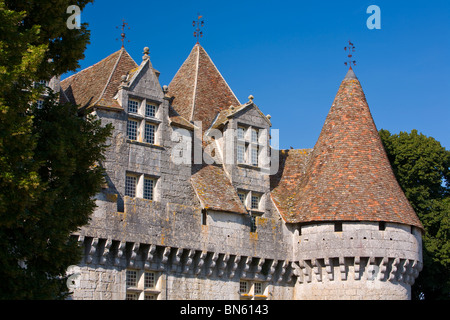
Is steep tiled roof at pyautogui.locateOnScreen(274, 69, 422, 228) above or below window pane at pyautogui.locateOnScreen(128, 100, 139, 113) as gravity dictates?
below

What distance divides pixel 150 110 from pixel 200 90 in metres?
4.35

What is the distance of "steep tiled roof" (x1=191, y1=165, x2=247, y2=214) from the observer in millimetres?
27750

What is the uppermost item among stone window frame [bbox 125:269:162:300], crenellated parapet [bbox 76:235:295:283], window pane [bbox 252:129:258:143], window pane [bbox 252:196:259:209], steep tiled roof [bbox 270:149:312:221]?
window pane [bbox 252:129:258:143]

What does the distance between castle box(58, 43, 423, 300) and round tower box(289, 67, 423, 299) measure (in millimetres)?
47

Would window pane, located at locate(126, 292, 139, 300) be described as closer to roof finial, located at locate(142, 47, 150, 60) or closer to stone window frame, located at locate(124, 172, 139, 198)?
stone window frame, located at locate(124, 172, 139, 198)

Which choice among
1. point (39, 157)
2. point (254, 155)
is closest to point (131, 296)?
point (254, 155)

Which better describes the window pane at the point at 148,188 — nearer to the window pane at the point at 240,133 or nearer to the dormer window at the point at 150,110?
the dormer window at the point at 150,110

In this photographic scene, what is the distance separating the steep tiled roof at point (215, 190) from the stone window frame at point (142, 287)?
3.09 m

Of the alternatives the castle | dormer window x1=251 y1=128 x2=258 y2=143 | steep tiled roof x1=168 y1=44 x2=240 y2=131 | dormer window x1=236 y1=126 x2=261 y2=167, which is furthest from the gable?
dormer window x1=251 y1=128 x2=258 y2=143

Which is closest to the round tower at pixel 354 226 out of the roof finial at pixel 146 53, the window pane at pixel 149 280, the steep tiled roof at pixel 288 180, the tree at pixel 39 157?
the steep tiled roof at pixel 288 180

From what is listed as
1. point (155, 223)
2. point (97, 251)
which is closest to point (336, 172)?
point (155, 223)
